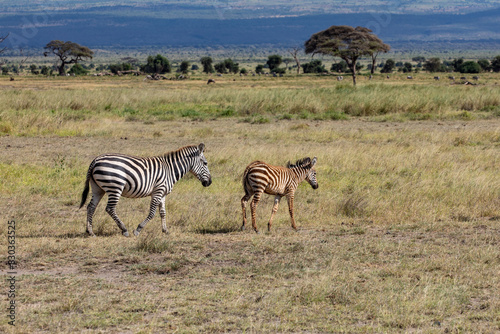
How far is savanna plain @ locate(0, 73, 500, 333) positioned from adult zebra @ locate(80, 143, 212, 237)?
0.40 metres

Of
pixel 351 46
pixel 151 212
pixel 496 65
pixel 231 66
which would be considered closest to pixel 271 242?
pixel 151 212

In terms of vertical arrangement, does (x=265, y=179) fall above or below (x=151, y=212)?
above

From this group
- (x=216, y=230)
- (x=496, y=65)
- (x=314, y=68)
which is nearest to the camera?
(x=216, y=230)

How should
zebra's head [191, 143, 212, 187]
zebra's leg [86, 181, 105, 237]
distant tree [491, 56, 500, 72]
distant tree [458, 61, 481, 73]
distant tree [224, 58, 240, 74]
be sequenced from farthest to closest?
distant tree [224, 58, 240, 74]
distant tree [491, 56, 500, 72]
distant tree [458, 61, 481, 73]
zebra's head [191, 143, 212, 187]
zebra's leg [86, 181, 105, 237]

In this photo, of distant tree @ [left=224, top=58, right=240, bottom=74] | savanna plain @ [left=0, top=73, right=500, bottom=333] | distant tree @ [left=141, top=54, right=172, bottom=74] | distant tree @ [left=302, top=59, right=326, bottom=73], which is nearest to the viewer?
savanna plain @ [left=0, top=73, right=500, bottom=333]

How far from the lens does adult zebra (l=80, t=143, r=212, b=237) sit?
800 cm

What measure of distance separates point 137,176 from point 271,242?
6.50 ft

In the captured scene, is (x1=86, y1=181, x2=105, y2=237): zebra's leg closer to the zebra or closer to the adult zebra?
the adult zebra

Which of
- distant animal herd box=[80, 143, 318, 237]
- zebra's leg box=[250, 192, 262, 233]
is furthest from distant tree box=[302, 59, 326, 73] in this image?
zebra's leg box=[250, 192, 262, 233]

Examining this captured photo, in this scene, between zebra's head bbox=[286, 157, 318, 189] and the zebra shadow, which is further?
zebra's head bbox=[286, 157, 318, 189]

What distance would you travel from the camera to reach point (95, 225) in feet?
28.6

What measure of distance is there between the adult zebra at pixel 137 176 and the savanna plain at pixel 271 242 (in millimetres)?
398

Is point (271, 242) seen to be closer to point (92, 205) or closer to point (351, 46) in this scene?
point (92, 205)

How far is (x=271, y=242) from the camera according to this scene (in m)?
7.78
